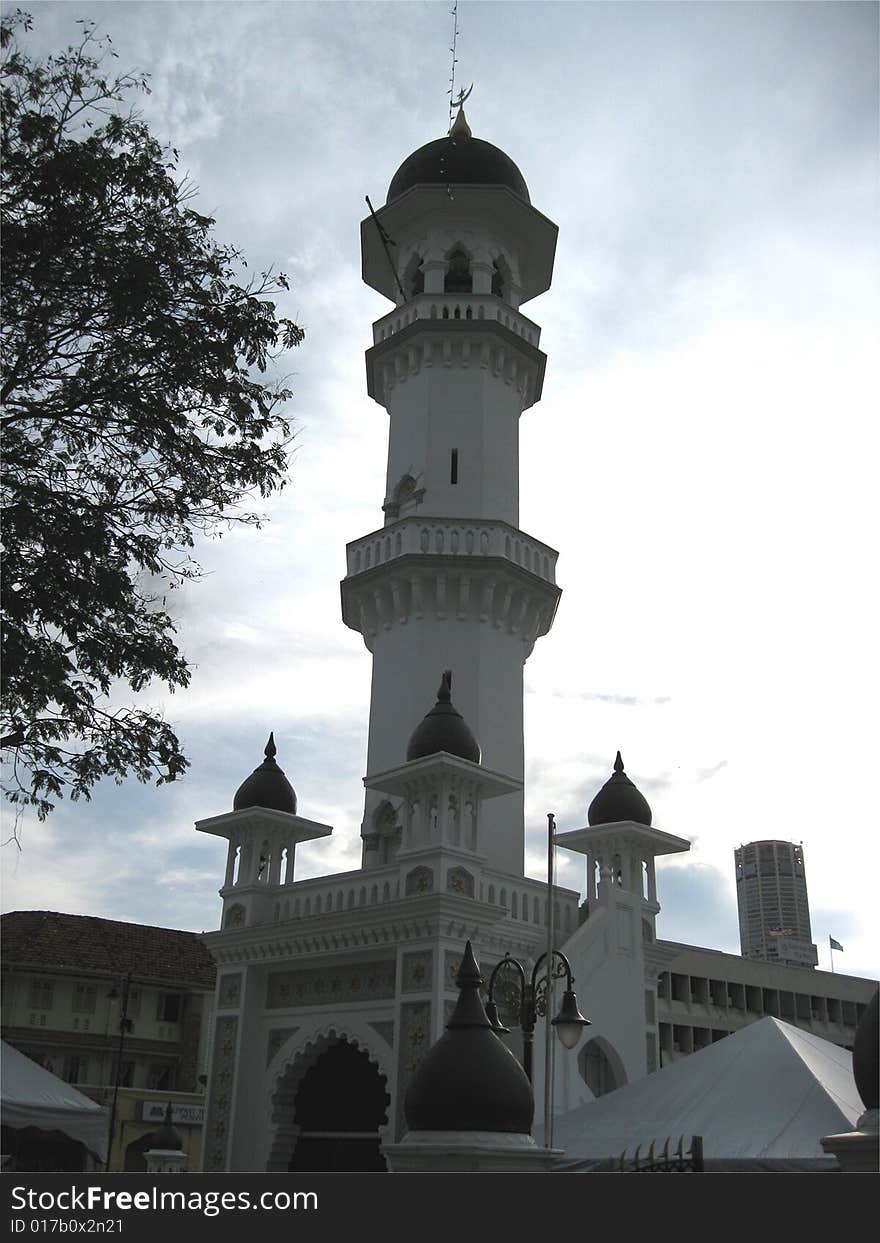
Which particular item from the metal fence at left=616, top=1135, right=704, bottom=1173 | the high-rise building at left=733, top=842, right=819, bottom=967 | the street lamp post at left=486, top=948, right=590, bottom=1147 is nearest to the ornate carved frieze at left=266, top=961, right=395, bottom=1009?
the street lamp post at left=486, top=948, right=590, bottom=1147

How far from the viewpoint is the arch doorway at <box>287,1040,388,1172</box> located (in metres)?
18.7

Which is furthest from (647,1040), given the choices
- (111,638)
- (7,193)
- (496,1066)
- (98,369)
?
(7,193)

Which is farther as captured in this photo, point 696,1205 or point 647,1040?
point 647,1040

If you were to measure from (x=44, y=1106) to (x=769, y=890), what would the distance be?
69.2 meters

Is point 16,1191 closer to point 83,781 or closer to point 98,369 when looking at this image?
point 83,781

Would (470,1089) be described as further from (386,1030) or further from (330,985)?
(330,985)

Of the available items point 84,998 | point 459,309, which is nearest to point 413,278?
point 459,309

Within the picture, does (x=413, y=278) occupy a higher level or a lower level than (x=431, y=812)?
higher

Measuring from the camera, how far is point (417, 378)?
87.4ft

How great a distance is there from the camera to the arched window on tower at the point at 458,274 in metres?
28.0

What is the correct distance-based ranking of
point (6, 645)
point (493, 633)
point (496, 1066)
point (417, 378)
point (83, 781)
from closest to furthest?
point (496, 1066) < point (6, 645) < point (83, 781) < point (493, 633) < point (417, 378)

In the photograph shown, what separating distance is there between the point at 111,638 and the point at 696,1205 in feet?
23.5

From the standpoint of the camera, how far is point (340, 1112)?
1891 centimetres

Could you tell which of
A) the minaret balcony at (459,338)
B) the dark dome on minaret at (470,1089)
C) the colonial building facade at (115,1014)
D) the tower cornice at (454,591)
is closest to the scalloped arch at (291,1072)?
the tower cornice at (454,591)
